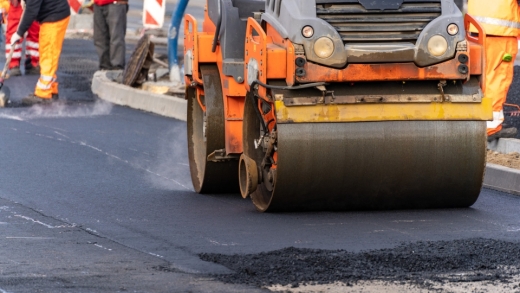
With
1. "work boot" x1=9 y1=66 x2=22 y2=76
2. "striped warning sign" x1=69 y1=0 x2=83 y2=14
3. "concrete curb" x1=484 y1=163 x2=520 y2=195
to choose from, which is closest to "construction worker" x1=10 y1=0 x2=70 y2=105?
"work boot" x1=9 y1=66 x2=22 y2=76

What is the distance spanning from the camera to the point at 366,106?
24.0ft

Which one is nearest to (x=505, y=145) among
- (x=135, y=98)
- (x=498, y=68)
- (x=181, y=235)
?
(x=498, y=68)

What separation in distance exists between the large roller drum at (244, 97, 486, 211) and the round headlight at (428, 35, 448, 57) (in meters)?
0.44

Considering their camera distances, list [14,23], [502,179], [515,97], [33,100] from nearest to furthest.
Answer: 1. [502,179]
2. [515,97]
3. [33,100]
4. [14,23]

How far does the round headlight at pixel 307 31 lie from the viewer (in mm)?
7285

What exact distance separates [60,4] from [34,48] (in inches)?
109

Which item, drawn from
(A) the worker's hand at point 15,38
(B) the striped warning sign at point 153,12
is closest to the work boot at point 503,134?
(A) the worker's hand at point 15,38

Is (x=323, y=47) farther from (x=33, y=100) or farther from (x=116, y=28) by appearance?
(x=116, y=28)

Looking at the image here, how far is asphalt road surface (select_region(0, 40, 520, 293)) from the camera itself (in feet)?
18.9

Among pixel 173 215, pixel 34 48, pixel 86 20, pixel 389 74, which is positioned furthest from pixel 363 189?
pixel 86 20

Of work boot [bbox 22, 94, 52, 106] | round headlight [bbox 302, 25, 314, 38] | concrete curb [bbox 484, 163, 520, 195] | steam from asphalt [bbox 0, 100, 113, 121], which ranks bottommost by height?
steam from asphalt [bbox 0, 100, 113, 121]

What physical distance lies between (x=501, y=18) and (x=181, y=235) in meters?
4.30

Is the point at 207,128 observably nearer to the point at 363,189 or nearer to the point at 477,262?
the point at 363,189

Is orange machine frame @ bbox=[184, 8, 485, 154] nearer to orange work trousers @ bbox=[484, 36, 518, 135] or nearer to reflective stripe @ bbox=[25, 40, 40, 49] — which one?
orange work trousers @ bbox=[484, 36, 518, 135]
